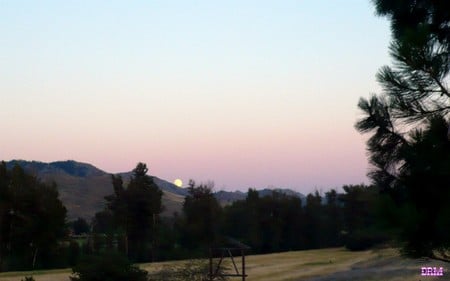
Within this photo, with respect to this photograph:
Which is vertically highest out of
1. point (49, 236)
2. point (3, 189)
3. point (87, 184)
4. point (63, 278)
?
point (87, 184)

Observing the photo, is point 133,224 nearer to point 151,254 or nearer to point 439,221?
point 151,254

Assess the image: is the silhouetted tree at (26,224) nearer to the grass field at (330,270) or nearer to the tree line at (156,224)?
the tree line at (156,224)

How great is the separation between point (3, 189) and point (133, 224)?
12.9 metres

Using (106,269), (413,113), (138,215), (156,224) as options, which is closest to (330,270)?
(106,269)

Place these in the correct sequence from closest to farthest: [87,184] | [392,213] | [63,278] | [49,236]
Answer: [392,213] → [63,278] → [49,236] → [87,184]

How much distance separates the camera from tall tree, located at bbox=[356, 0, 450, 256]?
294 inches

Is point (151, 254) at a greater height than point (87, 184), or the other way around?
point (87, 184)

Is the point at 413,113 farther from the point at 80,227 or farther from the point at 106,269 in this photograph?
the point at 80,227

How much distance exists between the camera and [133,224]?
66500 millimetres

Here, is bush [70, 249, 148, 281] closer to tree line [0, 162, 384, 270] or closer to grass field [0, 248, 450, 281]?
grass field [0, 248, 450, 281]

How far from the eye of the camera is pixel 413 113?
27.0 feet

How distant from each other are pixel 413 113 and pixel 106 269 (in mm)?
23583

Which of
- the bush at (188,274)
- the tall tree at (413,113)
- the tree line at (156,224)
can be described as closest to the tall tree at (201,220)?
the tree line at (156,224)

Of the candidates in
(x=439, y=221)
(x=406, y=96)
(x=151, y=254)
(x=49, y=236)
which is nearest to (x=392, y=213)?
(x=439, y=221)
